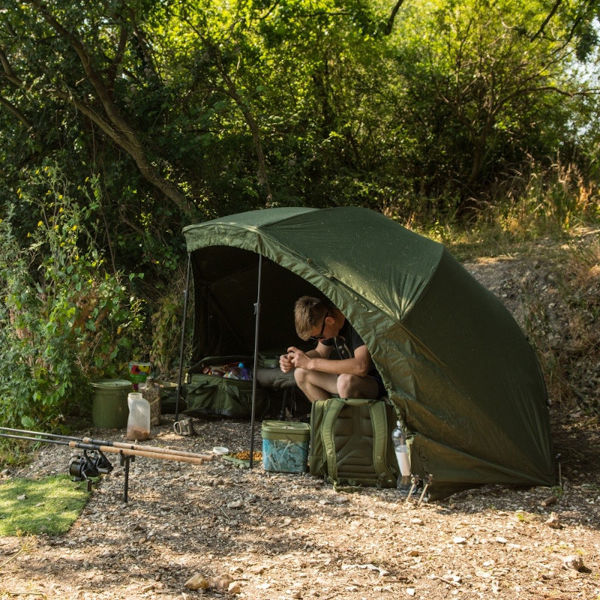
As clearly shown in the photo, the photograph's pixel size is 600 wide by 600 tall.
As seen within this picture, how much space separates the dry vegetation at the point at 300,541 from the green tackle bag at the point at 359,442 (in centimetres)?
13

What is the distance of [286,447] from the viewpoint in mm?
4941

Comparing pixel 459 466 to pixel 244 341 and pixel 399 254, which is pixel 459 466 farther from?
pixel 244 341

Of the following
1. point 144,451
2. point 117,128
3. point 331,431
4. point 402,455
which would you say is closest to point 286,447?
point 331,431

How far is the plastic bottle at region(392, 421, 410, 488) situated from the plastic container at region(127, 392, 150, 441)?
1.97 metres

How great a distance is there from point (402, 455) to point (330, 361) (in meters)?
0.79

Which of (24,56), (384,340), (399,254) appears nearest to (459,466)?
(384,340)

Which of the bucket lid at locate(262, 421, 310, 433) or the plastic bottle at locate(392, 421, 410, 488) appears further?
the bucket lid at locate(262, 421, 310, 433)

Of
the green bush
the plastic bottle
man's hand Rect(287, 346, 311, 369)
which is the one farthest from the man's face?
the green bush

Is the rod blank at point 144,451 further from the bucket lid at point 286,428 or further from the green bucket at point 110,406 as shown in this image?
the green bucket at point 110,406

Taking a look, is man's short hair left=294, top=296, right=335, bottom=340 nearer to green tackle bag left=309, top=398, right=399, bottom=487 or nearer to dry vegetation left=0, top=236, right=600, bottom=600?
green tackle bag left=309, top=398, right=399, bottom=487

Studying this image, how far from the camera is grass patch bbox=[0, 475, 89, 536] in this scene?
400 centimetres

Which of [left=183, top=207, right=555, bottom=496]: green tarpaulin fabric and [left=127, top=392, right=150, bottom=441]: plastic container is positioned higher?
[left=183, top=207, right=555, bottom=496]: green tarpaulin fabric

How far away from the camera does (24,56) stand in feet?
28.2

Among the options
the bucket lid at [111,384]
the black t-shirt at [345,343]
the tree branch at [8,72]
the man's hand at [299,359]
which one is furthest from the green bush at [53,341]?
the tree branch at [8,72]
